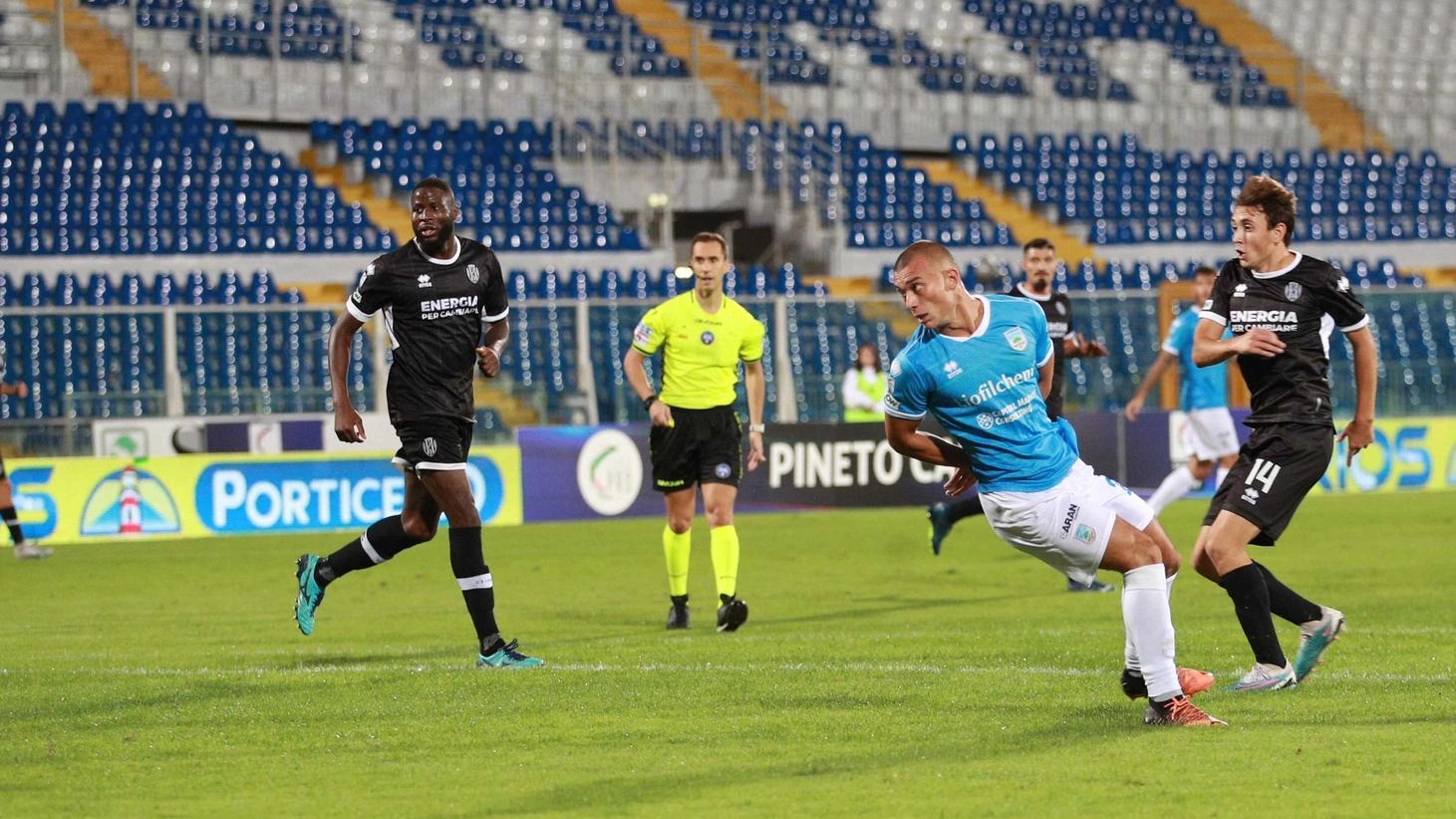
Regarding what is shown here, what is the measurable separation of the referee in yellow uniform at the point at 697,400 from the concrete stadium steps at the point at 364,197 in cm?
1923

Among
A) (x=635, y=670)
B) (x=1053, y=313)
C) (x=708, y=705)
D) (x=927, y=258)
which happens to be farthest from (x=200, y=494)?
(x=927, y=258)

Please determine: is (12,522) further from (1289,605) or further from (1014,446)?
(1014,446)

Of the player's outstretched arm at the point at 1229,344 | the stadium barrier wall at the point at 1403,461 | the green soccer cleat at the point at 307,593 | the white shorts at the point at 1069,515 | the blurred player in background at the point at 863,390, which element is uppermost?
the player's outstretched arm at the point at 1229,344

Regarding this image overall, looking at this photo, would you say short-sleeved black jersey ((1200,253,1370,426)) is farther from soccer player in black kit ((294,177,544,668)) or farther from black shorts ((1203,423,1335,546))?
soccer player in black kit ((294,177,544,668))

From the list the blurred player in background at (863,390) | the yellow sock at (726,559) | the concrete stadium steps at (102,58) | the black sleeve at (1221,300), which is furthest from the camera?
the concrete stadium steps at (102,58)

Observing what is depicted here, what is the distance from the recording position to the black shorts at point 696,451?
1207 cm

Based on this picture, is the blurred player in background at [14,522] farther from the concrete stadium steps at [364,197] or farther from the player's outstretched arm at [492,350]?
the concrete stadium steps at [364,197]

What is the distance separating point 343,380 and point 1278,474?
456 centimetres

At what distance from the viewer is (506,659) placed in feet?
32.4

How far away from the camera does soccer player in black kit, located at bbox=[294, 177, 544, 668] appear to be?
9867 millimetres

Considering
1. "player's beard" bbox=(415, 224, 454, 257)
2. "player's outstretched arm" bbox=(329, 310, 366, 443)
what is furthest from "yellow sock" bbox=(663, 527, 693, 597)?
"player's beard" bbox=(415, 224, 454, 257)

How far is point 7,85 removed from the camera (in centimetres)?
3017

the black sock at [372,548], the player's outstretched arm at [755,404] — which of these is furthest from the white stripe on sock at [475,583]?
the player's outstretched arm at [755,404]

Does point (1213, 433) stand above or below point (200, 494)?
above
